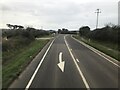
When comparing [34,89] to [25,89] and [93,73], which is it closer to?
[25,89]

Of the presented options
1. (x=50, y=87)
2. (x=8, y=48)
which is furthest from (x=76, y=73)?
(x=8, y=48)

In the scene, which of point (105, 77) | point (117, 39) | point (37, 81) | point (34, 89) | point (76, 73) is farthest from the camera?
point (117, 39)

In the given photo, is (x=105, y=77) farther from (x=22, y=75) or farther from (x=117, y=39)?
(x=117, y=39)

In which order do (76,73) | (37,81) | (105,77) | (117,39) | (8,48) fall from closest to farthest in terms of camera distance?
(37,81)
(105,77)
(76,73)
(8,48)
(117,39)

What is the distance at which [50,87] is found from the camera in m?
12.9

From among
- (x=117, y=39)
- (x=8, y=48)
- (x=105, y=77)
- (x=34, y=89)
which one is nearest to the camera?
(x=34, y=89)

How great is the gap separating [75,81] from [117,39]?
116 feet

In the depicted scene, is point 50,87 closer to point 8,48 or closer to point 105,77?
point 105,77

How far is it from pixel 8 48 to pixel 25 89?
2757 centimetres

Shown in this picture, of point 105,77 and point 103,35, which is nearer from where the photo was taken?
point 105,77

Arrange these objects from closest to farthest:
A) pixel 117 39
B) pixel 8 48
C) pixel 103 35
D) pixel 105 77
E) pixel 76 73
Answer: pixel 105 77 → pixel 76 73 → pixel 8 48 → pixel 117 39 → pixel 103 35

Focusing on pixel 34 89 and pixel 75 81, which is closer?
pixel 34 89

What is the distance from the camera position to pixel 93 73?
17094 mm

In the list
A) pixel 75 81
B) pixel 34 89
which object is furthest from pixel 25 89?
pixel 75 81
